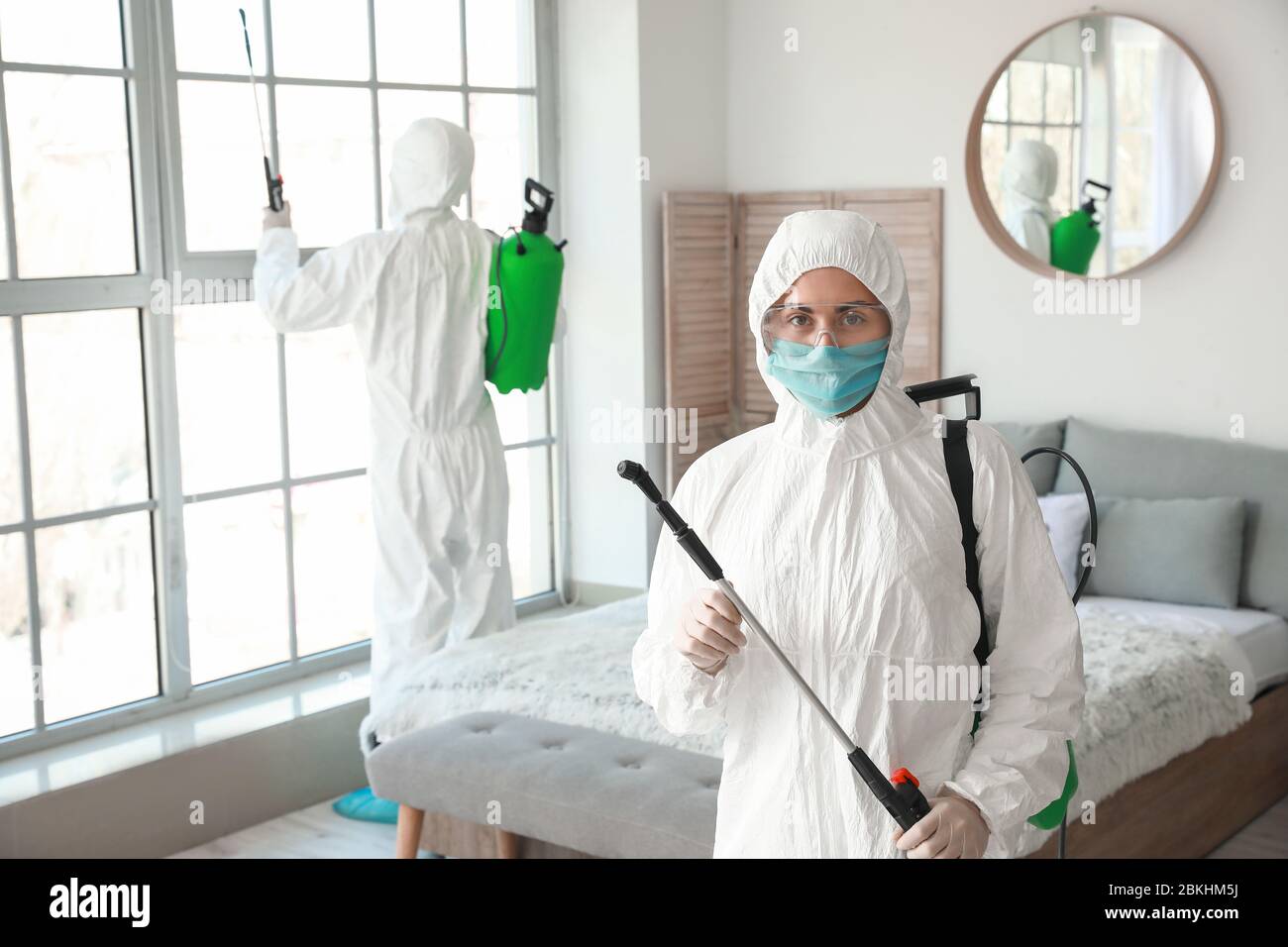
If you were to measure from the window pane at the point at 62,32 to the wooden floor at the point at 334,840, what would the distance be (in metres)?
1.98

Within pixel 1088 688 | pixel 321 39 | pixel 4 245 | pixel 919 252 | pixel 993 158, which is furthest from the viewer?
pixel 919 252

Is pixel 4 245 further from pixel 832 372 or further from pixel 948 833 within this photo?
pixel 948 833

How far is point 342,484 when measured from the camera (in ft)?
14.0

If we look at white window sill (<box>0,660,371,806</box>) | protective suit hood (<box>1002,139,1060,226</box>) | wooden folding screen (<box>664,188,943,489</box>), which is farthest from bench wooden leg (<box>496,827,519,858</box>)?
protective suit hood (<box>1002,139,1060,226</box>)

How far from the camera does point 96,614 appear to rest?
3.64 meters

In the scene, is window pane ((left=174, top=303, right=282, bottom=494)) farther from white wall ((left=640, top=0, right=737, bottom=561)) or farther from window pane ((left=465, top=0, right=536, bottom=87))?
white wall ((left=640, top=0, right=737, bottom=561))

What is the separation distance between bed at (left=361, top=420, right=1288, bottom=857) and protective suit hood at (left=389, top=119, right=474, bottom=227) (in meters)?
1.14

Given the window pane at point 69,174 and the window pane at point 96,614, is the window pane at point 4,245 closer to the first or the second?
the window pane at point 69,174

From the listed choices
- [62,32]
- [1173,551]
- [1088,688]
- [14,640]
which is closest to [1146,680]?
[1088,688]

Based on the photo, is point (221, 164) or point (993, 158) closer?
point (221, 164)

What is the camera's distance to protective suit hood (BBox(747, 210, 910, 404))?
1.51 metres

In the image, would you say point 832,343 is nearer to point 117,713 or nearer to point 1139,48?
point 117,713

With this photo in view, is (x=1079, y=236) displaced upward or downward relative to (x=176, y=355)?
upward

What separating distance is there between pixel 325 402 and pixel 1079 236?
231 cm
